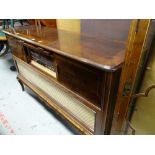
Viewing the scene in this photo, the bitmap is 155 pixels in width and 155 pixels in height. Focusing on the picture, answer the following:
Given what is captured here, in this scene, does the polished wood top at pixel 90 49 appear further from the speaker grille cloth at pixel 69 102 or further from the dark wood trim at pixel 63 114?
the dark wood trim at pixel 63 114

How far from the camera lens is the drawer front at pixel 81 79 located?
2.33 feet

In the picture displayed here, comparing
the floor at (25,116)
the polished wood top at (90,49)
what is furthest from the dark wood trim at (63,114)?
the polished wood top at (90,49)

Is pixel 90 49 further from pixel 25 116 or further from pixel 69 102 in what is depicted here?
pixel 25 116

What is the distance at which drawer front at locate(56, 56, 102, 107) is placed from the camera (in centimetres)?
71

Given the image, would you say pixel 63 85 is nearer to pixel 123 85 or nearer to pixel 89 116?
pixel 89 116

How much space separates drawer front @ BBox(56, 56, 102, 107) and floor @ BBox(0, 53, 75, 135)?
581mm

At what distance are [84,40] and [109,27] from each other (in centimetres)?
21

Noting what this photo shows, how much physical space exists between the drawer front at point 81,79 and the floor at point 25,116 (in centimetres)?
58

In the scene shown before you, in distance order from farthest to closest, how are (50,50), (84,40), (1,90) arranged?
1. (1,90)
2. (84,40)
3. (50,50)

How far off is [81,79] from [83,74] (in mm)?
42

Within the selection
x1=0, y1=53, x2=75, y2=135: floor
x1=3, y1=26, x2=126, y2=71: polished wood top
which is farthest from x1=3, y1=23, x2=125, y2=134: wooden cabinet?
x1=0, y1=53, x2=75, y2=135: floor

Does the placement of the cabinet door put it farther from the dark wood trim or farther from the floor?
the floor

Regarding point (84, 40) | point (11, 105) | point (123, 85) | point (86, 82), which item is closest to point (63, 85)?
point (86, 82)
